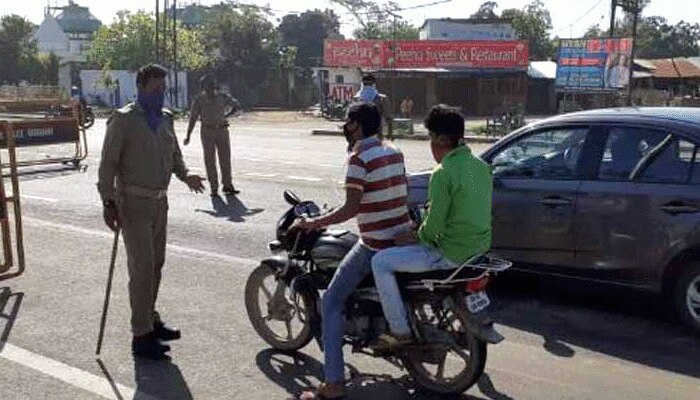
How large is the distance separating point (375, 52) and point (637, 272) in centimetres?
4041

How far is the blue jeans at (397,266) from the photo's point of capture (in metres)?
4.45

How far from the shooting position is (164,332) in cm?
565

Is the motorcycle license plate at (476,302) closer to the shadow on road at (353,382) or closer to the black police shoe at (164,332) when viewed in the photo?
the shadow on road at (353,382)

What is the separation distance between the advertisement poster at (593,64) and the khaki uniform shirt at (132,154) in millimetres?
29337

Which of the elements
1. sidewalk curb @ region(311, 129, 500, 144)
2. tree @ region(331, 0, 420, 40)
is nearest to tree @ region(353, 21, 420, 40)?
tree @ region(331, 0, 420, 40)

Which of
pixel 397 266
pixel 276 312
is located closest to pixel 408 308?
pixel 397 266

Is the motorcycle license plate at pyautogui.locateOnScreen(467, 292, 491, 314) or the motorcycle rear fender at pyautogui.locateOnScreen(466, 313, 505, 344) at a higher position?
the motorcycle license plate at pyautogui.locateOnScreen(467, 292, 491, 314)

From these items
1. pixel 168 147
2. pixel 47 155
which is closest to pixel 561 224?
pixel 168 147

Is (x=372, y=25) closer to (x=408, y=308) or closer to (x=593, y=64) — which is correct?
(x=593, y=64)

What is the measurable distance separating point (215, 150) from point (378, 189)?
873 cm

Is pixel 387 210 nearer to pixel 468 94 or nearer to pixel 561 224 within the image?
pixel 561 224

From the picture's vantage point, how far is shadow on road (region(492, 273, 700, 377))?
5.46 meters

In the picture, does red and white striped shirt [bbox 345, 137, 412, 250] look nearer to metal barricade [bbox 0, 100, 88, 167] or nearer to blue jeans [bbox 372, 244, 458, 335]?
blue jeans [bbox 372, 244, 458, 335]

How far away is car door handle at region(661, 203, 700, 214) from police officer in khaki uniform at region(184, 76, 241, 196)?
817cm
